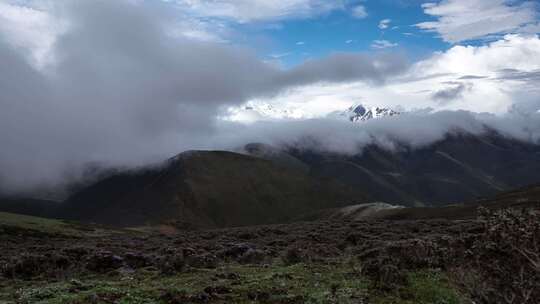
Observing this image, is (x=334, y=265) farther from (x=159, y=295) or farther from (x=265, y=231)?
(x=265, y=231)

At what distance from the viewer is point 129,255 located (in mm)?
34594

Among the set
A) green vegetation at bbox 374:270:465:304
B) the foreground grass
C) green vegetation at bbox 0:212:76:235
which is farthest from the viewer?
green vegetation at bbox 0:212:76:235

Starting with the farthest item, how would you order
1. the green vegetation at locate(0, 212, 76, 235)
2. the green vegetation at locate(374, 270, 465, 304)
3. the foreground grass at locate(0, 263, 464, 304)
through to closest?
1. the green vegetation at locate(0, 212, 76, 235)
2. the foreground grass at locate(0, 263, 464, 304)
3. the green vegetation at locate(374, 270, 465, 304)

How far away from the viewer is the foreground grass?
19469mm

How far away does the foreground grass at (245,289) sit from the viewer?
19469 millimetres

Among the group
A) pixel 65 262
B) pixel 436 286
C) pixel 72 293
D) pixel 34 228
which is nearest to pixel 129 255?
pixel 65 262

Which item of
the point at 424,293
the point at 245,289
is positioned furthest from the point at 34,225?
the point at 424,293

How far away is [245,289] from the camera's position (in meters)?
21.5

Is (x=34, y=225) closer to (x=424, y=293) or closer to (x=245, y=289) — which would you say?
(x=245, y=289)

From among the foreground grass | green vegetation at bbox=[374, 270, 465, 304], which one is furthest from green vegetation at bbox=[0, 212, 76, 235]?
green vegetation at bbox=[374, 270, 465, 304]

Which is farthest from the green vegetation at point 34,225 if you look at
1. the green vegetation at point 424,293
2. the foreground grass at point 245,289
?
the green vegetation at point 424,293

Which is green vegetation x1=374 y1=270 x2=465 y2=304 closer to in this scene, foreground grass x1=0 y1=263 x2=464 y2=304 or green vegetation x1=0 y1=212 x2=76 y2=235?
foreground grass x1=0 y1=263 x2=464 y2=304

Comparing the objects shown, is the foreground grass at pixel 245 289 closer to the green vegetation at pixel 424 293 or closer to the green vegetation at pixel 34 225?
the green vegetation at pixel 424 293

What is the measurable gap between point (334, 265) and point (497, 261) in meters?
17.4
